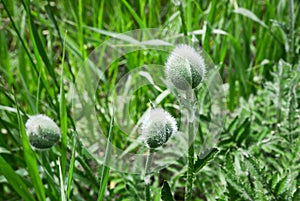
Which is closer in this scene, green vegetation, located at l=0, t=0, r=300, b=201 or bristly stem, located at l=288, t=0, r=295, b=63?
green vegetation, located at l=0, t=0, r=300, b=201

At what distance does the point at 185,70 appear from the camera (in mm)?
942

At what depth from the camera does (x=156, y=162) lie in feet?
5.31

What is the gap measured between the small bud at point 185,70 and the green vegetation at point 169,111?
0.50ft

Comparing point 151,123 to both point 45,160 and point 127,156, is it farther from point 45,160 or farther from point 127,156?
point 127,156

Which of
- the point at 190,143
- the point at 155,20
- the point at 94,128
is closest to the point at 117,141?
the point at 94,128

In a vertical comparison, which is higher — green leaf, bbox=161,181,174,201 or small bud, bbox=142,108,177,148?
small bud, bbox=142,108,177,148

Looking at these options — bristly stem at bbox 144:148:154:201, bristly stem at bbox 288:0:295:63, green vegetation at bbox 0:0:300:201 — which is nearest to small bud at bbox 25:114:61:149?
green vegetation at bbox 0:0:300:201

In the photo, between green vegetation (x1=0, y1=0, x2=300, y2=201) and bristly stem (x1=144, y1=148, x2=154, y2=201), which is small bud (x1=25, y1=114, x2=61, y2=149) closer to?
green vegetation (x1=0, y1=0, x2=300, y2=201)

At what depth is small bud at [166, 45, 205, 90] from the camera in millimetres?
A: 940

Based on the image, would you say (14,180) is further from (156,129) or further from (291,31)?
(291,31)

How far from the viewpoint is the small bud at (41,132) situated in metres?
1.16

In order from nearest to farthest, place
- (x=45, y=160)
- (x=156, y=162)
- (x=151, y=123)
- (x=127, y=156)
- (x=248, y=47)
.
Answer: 1. (x=151, y=123)
2. (x=45, y=160)
3. (x=156, y=162)
4. (x=127, y=156)
5. (x=248, y=47)

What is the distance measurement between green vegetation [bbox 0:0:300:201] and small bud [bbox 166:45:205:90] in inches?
6.0

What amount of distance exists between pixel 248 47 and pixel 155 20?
1.24 feet
